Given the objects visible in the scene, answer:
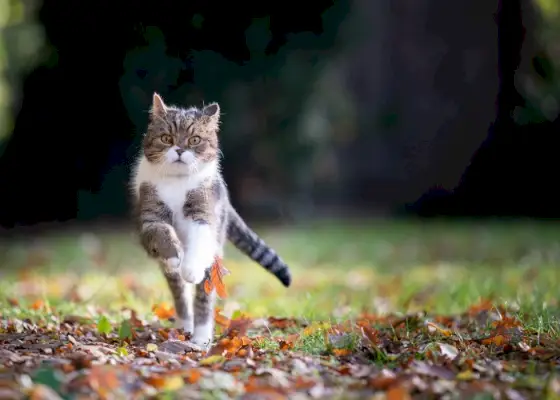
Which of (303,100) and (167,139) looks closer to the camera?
(167,139)

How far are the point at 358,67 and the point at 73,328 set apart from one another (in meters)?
10.6

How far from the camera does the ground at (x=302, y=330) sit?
9.30ft

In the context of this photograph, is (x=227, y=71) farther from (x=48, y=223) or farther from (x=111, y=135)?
(x=48, y=223)

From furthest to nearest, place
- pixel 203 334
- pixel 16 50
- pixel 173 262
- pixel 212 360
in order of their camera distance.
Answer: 1. pixel 16 50
2. pixel 203 334
3. pixel 173 262
4. pixel 212 360

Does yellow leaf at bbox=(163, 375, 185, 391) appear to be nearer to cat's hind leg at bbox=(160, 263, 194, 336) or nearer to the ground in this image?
the ground

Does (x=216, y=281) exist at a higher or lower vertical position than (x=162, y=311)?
higher

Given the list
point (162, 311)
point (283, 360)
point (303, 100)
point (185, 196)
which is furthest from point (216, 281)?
point (303, 100)

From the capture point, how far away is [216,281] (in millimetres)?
3992

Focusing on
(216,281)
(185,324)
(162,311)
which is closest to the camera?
(216,281)

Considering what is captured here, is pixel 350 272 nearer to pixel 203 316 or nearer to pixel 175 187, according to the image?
pixel 203 316

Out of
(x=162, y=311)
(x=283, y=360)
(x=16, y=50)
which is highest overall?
(x=16, y=50)

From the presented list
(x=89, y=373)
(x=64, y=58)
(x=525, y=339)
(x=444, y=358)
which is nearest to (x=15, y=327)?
(x=89, y=373)

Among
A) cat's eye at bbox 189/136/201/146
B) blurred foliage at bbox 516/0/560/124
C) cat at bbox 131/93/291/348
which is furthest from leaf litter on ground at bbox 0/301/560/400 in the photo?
blurred foliage at bbox 516/0/560/124

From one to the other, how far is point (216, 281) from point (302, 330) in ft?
1.96
